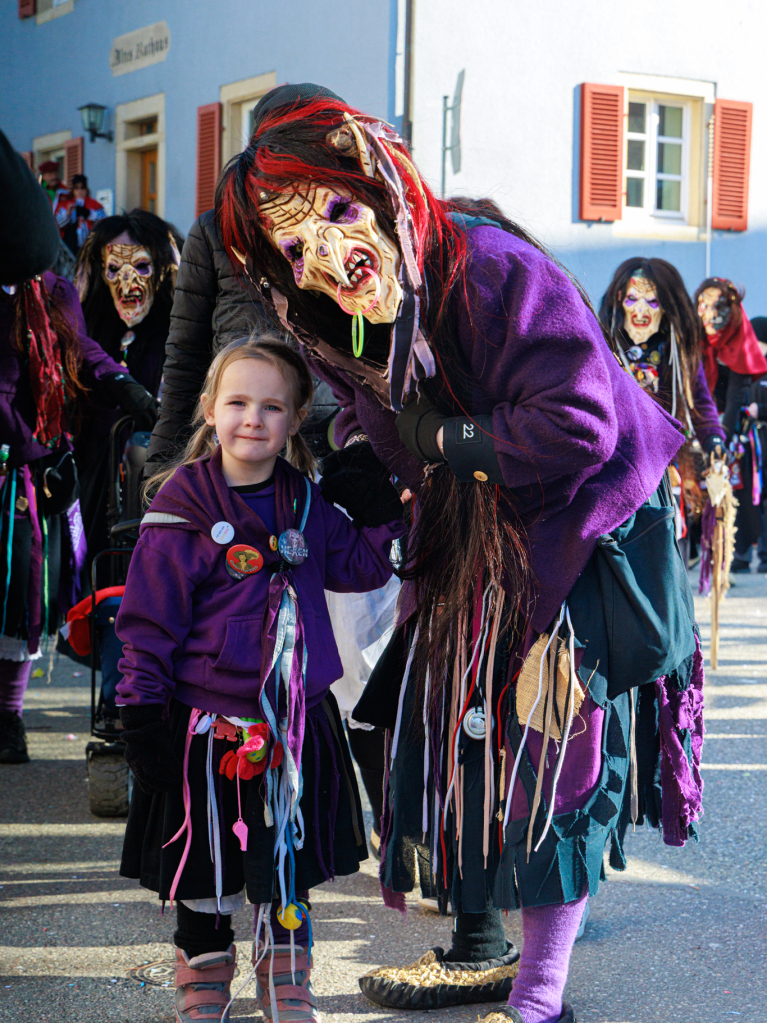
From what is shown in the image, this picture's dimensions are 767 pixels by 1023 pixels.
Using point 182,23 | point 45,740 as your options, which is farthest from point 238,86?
point 45,740

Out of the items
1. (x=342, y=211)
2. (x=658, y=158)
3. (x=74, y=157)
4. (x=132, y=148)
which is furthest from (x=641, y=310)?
(x=74, y=157)

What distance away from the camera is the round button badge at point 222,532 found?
2.13 meters

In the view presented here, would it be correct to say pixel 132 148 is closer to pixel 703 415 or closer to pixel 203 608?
pixel 703 415

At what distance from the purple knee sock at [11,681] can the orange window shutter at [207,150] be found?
907 cm

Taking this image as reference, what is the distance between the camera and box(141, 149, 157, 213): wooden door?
45.6 feet

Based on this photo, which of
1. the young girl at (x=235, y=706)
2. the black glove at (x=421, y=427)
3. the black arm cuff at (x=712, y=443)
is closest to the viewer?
the black glove at (x=421, y=427)

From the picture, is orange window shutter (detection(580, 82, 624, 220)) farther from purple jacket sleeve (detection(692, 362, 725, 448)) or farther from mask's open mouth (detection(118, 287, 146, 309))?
mask's open mouth (detection(118, 287, 146, 309))

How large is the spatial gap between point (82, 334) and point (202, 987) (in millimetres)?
2309

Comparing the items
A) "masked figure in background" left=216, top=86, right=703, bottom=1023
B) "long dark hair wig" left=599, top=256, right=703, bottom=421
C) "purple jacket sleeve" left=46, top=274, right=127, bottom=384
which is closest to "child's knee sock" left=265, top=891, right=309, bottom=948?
"masked figure in background" left=216, top=86, right=703, bottom=1023

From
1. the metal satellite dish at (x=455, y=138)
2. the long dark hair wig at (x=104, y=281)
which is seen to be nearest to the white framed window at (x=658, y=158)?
the metal satellite dish at (x=455, y=138)

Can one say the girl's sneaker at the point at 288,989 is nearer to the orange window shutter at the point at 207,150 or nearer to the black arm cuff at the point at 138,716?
the black arm cuff at the point at 138,716

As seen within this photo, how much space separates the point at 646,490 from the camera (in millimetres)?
2057

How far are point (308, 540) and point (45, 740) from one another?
240 centimetres

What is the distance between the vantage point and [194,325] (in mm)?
2988
